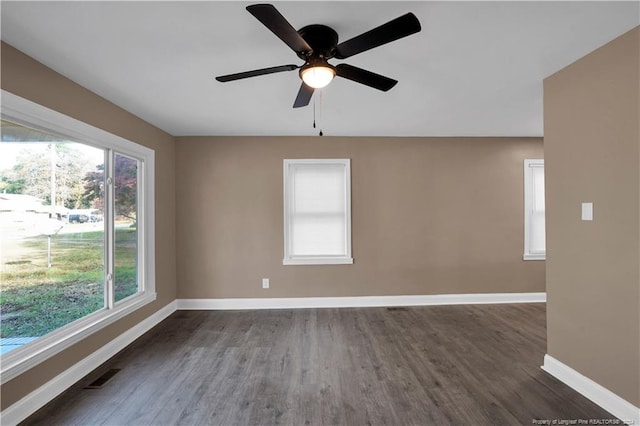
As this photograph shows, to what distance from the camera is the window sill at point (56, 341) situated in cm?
187

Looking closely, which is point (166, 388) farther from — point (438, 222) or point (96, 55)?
point (438, 222)

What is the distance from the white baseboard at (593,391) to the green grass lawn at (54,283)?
4.04 metres

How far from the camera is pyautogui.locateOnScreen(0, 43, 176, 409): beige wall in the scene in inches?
75.2

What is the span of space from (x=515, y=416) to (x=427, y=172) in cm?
305

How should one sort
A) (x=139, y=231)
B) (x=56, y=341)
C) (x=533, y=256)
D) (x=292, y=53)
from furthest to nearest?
(x=533, y=256)
(x=139, y=231)
(x=56, y=341)
(x=292, y=53)

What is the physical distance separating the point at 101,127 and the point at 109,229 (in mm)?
981

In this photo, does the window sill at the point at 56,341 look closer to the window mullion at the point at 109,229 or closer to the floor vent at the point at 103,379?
the window mullion at the point at 109,229

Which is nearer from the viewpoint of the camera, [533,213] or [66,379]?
[66,379]

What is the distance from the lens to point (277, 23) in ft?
4.26

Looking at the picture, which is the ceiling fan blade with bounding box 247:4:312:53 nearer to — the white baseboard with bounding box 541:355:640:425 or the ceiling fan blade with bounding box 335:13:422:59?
the ceiling fan blade with bounding box 335:13:422:59

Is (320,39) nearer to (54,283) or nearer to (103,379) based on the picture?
(54,283)

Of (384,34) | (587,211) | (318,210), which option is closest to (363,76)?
(384,34)

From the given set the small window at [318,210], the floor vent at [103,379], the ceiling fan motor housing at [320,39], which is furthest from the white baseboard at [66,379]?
the ceiling fan motor housing at [320,39]

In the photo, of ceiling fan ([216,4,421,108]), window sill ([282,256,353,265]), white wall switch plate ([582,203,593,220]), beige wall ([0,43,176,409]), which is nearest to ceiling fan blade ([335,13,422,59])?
ceiling fan ([216,4,421,108])
